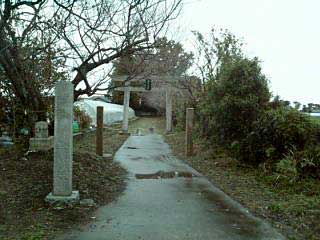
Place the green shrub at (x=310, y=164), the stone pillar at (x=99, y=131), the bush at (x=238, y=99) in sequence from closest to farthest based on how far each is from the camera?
1. the green shrub at (x=310, y=164)
2. the bush at (x=238, y=99)
3. the stone pillar at (x=99, y=131)

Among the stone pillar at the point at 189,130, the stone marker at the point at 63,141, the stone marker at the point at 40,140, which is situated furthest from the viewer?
the stone pillar at the point at 189,130

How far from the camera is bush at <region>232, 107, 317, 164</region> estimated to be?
9.73m

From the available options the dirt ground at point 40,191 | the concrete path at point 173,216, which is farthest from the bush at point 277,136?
the dirt ground at point 40,191

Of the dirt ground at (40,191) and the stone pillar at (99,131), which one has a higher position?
the stone pillar at (99,131)

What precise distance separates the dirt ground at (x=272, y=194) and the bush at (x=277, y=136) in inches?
19.0

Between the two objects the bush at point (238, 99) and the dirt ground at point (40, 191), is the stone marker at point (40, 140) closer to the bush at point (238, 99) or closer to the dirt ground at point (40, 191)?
the dirt ground at point (40, 191)

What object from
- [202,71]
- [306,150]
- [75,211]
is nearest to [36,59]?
[75,211]

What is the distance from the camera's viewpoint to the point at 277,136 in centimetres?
998

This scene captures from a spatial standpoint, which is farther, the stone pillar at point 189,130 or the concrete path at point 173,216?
the stone pillar at point 189,130

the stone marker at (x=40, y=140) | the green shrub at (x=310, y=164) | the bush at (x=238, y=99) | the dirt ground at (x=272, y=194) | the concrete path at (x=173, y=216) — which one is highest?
the bush at (x=238, y=99)

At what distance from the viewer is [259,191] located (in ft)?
26.2

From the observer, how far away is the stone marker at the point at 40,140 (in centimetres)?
962

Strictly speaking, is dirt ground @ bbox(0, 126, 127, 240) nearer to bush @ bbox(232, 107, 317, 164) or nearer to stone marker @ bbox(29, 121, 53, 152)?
stone marker @ bbox(29, 121, 53, 152)

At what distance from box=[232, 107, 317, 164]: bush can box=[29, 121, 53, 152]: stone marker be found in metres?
5.34
